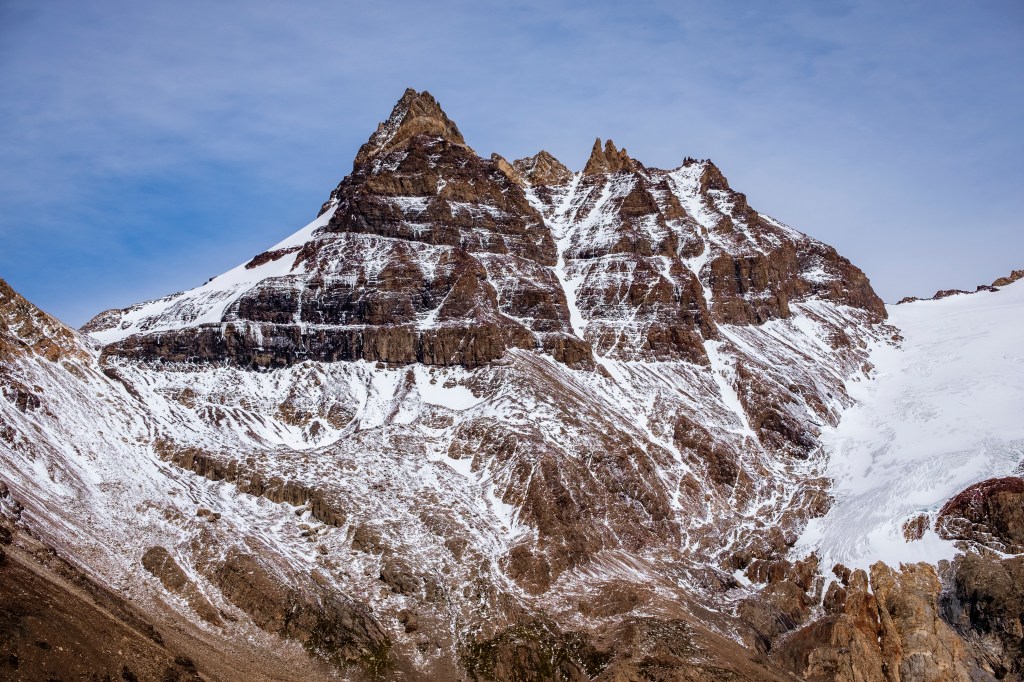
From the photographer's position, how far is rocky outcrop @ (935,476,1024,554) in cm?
7831

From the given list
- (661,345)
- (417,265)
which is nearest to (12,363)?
(417,265)

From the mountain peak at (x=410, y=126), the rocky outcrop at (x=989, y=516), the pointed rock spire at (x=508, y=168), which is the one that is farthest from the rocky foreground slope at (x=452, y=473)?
the pointed rock spire at (x=508, y=168)

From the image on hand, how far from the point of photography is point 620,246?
146 meters

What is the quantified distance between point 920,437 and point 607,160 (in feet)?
340

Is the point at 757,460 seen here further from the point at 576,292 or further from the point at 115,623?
the point at 115,623

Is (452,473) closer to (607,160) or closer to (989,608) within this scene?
(989,608)

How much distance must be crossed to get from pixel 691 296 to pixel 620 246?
17168 mm

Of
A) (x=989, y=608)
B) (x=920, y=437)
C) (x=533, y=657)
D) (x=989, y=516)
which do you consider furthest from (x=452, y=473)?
(x=920, y=437)

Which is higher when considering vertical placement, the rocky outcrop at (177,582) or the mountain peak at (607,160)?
the mountain peak at (607,160)

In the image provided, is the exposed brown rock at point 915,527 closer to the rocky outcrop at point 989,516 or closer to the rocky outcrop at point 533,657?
the rocky outcrop at point 989,516

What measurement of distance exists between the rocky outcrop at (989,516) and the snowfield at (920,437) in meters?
1.58

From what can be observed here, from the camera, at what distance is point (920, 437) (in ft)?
346

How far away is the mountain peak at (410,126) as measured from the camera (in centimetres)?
15912

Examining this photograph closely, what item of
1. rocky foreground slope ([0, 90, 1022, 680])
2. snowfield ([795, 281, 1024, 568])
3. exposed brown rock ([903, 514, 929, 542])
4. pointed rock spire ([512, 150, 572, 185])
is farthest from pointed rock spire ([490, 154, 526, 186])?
exposed brown rock ([903, 514, 929, 542])
